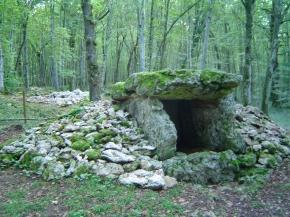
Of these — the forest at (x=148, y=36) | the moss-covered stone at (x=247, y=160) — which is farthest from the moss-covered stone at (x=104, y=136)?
the forest at (x=148, y=36)

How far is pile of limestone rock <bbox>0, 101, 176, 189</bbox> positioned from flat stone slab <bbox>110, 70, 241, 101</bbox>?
41.9 inches

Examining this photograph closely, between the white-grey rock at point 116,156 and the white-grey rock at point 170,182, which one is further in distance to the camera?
the white-grey rock at point 116,156

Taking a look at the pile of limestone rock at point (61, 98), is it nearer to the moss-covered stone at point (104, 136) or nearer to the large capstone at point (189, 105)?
the large capstone at point (189, 105)

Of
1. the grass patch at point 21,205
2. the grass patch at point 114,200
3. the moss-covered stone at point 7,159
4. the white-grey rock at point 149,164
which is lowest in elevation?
the grass patch at point 21,205

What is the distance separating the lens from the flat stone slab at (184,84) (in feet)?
24.3

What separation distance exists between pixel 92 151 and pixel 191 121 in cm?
329

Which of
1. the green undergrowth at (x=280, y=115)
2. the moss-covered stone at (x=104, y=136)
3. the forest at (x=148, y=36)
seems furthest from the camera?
the forest at (x=148, y=36)

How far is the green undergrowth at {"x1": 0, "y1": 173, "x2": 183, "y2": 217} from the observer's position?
5.35 meters

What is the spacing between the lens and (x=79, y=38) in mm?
32812

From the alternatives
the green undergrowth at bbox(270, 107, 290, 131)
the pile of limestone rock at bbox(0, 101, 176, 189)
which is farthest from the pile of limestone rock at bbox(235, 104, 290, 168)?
the green undergrowth at bbox(270, 107, 290, 131)

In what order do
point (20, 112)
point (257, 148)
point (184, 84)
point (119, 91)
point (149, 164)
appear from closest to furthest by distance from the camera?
point (149, 164) → point (184, 84) → point (257, 148) → point (119, 91) → point (20, 112)

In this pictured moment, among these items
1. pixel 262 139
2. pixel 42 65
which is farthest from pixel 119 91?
pixel 42 65

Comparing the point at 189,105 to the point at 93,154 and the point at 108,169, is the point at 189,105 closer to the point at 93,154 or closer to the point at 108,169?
the point at 93,154

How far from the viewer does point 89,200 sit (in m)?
5.71
